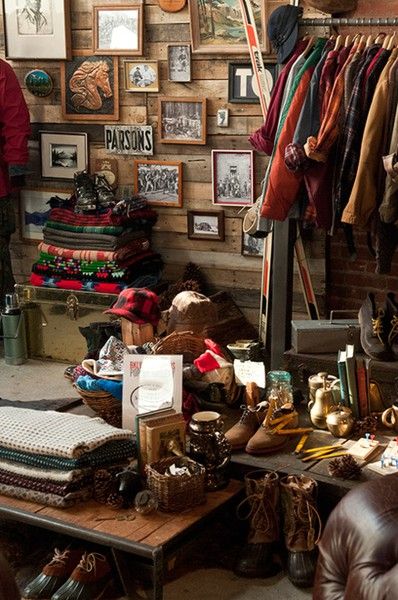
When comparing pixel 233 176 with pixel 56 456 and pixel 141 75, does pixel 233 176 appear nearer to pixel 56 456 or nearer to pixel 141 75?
pixel 141 75

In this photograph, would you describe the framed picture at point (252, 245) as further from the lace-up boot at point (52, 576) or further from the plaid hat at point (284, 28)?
the lace-up boot at point (52, 576)

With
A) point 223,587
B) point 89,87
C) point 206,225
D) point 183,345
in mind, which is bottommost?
point 223,587

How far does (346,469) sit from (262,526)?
351mm

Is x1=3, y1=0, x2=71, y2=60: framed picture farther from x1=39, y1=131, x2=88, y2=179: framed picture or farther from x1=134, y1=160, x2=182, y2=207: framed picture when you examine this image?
x1=134, y1=160, x2=182, y2=207: framed picture

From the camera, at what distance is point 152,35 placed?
17.7 feet

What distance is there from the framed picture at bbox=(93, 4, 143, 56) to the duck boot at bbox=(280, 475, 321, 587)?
3.01 m

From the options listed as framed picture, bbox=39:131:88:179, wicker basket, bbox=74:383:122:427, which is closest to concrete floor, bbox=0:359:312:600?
wicker basket, bbox=74:383:122:427

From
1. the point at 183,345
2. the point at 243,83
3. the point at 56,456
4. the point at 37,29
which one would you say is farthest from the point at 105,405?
the point at 37,29

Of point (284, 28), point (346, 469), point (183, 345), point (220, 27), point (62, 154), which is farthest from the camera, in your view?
point (62, 154)

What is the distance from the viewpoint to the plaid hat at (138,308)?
4.55m

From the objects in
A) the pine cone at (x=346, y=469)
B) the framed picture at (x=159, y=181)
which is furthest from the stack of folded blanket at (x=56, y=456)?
the framed picture at (x=159, y=181)

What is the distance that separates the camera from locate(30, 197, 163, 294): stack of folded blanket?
17.6ft

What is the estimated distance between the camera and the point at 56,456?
335 centimetres

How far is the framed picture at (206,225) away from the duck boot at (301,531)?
7.84 ft
